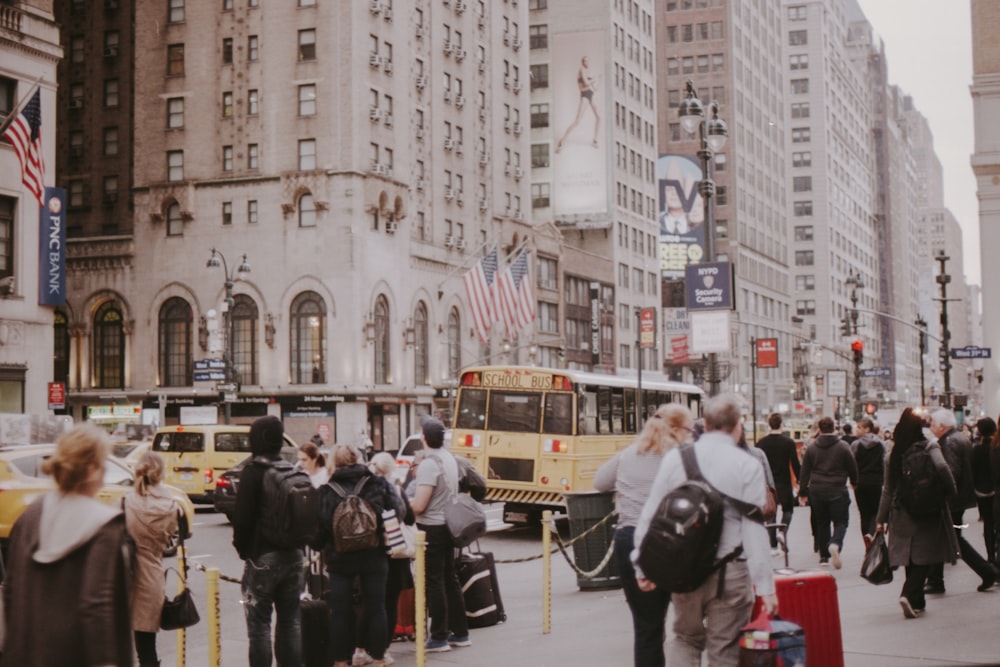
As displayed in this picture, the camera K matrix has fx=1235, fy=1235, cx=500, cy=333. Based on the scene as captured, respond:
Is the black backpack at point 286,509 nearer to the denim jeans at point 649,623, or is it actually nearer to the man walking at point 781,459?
the denim jeans at point 649,623

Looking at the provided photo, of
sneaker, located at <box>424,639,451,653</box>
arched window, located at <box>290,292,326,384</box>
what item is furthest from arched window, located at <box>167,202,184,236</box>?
sneaker, located at <box>424,639,451,653</box>

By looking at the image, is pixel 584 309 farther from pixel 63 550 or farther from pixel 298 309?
pixel 63 550

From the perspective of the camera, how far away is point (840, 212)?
532ft

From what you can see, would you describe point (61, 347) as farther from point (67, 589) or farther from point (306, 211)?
point (67, 589)

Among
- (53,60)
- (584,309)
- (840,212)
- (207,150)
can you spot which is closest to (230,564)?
(53,60)

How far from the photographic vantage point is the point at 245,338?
64.5m

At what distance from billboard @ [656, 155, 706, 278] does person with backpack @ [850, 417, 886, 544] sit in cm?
9185

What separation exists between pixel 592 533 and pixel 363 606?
5.25 m

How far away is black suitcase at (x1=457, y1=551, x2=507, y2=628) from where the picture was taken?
1243 cm

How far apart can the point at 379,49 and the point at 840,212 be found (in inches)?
4293

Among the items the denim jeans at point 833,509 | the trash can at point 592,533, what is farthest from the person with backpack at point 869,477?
the trash can at point 592,533

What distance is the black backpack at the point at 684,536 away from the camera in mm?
6988

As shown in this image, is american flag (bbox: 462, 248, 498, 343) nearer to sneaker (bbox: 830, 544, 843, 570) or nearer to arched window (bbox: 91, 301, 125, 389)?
arched window (bbox: 91, 301, 125, 389)

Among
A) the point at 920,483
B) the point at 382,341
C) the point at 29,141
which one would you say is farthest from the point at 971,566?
the point at 382,341
